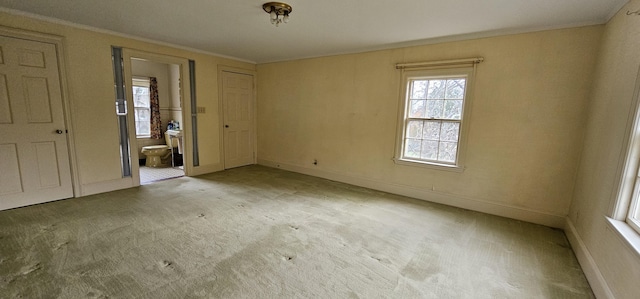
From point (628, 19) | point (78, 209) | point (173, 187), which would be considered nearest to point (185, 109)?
point (173, 187)

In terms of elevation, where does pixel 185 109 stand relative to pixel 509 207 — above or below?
above

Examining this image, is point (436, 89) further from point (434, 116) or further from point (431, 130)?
point (431, 130)

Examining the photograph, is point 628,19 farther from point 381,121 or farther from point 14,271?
point 14,271

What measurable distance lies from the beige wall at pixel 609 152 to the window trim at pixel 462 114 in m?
1.10

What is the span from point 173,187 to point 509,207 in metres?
4.63

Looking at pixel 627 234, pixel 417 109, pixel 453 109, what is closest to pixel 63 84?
pixel 417 109

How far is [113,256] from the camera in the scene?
7.11 feet

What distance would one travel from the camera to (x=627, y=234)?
1.64 meters

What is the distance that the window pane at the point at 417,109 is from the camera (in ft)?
12.2

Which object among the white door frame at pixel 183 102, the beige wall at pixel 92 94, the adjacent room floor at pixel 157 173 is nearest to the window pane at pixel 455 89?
the white door frame at pixel 183 102

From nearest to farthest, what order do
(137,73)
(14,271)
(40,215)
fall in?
(14,271)
(40,215)
(137,73)

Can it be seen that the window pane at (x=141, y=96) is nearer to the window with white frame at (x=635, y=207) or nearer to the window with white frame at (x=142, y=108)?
the window with white frame at (x=142, y=108)

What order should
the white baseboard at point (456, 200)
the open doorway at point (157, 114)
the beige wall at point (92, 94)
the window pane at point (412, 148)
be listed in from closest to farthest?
the white baseboard at point (456, 200) → the beige wall at point (92, 94) → the window pane at point (412, 148) → the open doorway at point (157, 114)

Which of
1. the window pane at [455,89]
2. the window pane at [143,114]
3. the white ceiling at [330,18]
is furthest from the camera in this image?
the window pane at [143,114]
